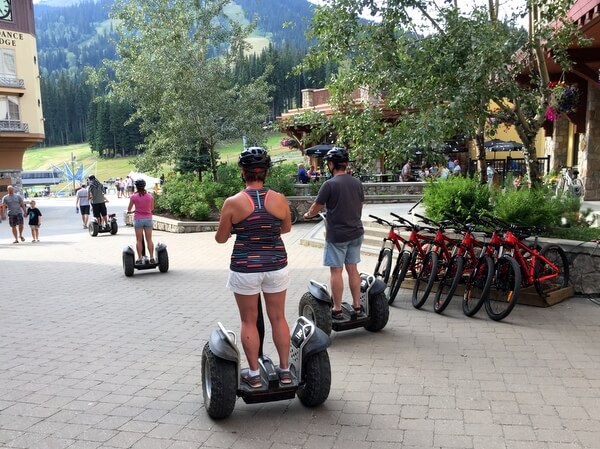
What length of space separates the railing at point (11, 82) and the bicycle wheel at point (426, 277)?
36500 millimetres

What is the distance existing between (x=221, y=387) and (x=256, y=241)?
1.02 meters

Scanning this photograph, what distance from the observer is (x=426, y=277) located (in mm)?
7258

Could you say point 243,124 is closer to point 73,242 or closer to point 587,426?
point 73,242

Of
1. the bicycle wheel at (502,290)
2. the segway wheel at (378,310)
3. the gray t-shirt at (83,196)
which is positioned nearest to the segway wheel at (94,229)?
the gray t-shirt at (83,196)

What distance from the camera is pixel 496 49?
7020mm

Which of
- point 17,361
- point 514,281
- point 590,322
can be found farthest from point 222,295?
point 590,322

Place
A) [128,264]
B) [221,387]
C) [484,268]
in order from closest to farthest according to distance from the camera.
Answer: [221,387] → [484,268] → [128,264]

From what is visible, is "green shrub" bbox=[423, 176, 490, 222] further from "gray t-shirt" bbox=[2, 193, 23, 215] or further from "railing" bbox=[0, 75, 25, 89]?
"railing" bbox=[0, 75, 25, 89]

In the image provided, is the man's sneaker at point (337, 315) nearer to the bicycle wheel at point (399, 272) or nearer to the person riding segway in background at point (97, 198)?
→ the bicycle wheel at point (399, 272)

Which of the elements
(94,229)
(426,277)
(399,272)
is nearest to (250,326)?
(399,272)

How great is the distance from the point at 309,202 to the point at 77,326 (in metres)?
12.1

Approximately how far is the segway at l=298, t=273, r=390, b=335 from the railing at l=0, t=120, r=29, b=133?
1399 inches

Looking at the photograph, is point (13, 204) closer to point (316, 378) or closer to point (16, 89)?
point (316, 378)

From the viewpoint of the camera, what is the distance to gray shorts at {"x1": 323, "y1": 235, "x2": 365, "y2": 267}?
5.89m
